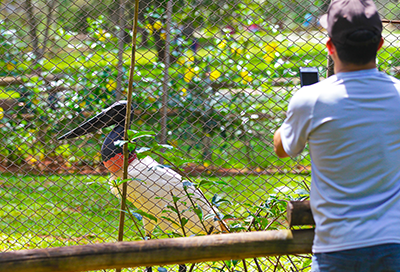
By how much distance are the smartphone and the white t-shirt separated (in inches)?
12.2

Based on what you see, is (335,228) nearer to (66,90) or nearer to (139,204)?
(139,204)

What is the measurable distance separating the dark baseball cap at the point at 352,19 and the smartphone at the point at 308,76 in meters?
0.31

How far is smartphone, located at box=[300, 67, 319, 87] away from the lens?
145 centimetres

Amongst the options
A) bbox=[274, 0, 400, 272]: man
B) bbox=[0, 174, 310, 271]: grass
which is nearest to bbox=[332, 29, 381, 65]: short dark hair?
bbox=[274, 0, 400, 272]: man

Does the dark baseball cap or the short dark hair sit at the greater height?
the dark baseball cap

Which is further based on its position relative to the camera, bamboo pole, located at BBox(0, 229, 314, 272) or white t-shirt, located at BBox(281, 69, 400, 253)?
bamboo pole, located at BBox(0, 229, 314, 272)

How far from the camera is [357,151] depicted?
1091mm

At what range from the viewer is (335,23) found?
3.71 feet

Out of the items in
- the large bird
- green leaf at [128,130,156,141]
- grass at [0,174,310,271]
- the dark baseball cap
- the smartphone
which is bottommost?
grass at [0,174,310,271]

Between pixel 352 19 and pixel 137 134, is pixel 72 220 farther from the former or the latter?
pixel 352 19

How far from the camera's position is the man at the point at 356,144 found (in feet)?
3.57

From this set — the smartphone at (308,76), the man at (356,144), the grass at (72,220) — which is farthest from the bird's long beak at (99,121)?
the man at (356,144)

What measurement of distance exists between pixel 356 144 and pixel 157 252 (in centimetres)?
82

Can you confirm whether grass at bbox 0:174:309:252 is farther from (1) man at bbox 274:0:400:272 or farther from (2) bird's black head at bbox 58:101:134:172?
(1) man at bbox 274:0:400:272
